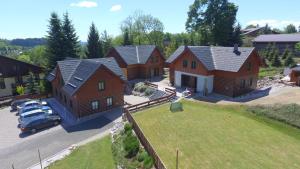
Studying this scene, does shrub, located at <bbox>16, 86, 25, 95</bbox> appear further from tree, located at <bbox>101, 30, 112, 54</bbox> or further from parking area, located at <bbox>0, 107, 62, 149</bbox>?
tree, located at <bbox>101, 30, 112, 54</bbox>

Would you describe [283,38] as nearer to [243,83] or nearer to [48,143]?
[243,83]

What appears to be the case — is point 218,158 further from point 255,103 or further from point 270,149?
point 255,103

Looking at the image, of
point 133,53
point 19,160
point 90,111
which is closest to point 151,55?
point 133,53

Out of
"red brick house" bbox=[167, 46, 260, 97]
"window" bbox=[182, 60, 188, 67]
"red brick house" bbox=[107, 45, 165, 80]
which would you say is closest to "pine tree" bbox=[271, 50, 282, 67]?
"red brick house" bbox=[167, 46, 260, 97]

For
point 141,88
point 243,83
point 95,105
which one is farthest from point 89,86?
point 243,83

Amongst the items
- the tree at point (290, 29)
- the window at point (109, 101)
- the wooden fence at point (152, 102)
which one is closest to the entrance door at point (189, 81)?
the wooden fence at point (152, 102)

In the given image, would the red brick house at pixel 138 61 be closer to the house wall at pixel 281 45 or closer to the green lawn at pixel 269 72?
the green lawn at pixel 269 72

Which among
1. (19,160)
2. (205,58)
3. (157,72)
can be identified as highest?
(205,58)
